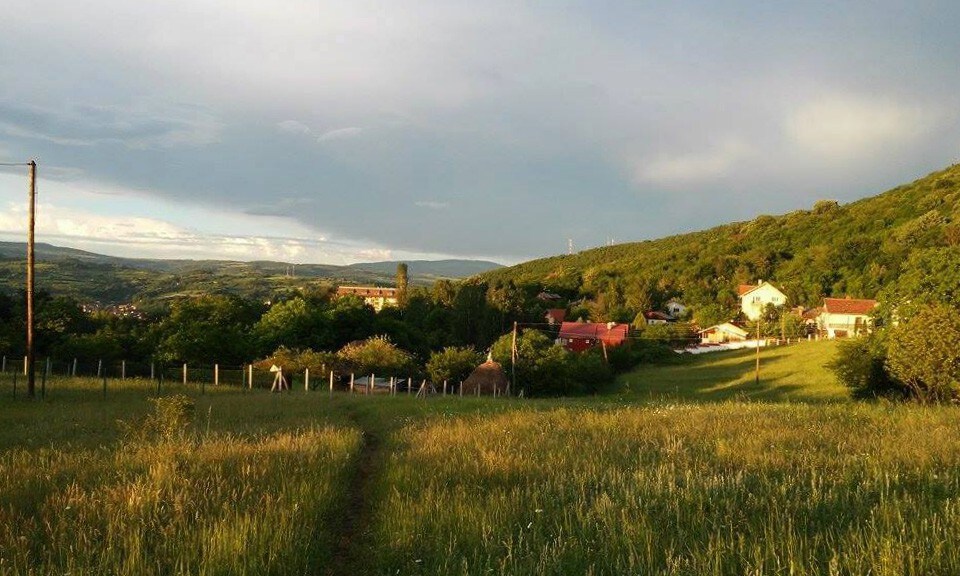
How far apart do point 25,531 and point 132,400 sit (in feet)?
76.5

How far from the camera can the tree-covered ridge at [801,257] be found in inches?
4013

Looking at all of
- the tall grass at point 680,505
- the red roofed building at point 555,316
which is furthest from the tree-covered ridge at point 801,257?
the tall grass at point 680,505

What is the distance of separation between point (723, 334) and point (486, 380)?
6204cm

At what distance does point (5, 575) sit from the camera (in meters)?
4.31

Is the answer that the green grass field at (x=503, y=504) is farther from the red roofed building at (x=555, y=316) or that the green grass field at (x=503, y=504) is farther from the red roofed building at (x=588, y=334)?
the red roofed building at (x=555, y=316)

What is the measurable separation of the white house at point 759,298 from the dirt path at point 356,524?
106228mm

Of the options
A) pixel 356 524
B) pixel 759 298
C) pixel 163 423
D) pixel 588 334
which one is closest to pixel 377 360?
pixel 163 423

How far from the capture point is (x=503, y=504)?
5812mm

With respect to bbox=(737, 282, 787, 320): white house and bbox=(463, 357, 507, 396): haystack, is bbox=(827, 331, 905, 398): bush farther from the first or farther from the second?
bbox=(737, 282, 787, 320): white house

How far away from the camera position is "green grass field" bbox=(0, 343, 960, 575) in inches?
171

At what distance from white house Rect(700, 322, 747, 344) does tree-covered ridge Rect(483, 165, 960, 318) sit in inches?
606

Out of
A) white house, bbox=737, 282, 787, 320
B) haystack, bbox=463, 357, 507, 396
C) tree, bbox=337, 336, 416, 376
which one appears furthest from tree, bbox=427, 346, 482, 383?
white house, bbox=737, 282, 787, 320

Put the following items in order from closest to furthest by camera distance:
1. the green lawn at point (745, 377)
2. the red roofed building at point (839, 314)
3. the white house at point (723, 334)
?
the green lawn at point (745, 377) → the red roofed building at point (839, 314) → the white house at point (723, 334)

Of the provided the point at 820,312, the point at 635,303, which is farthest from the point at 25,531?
the point at 635,303
